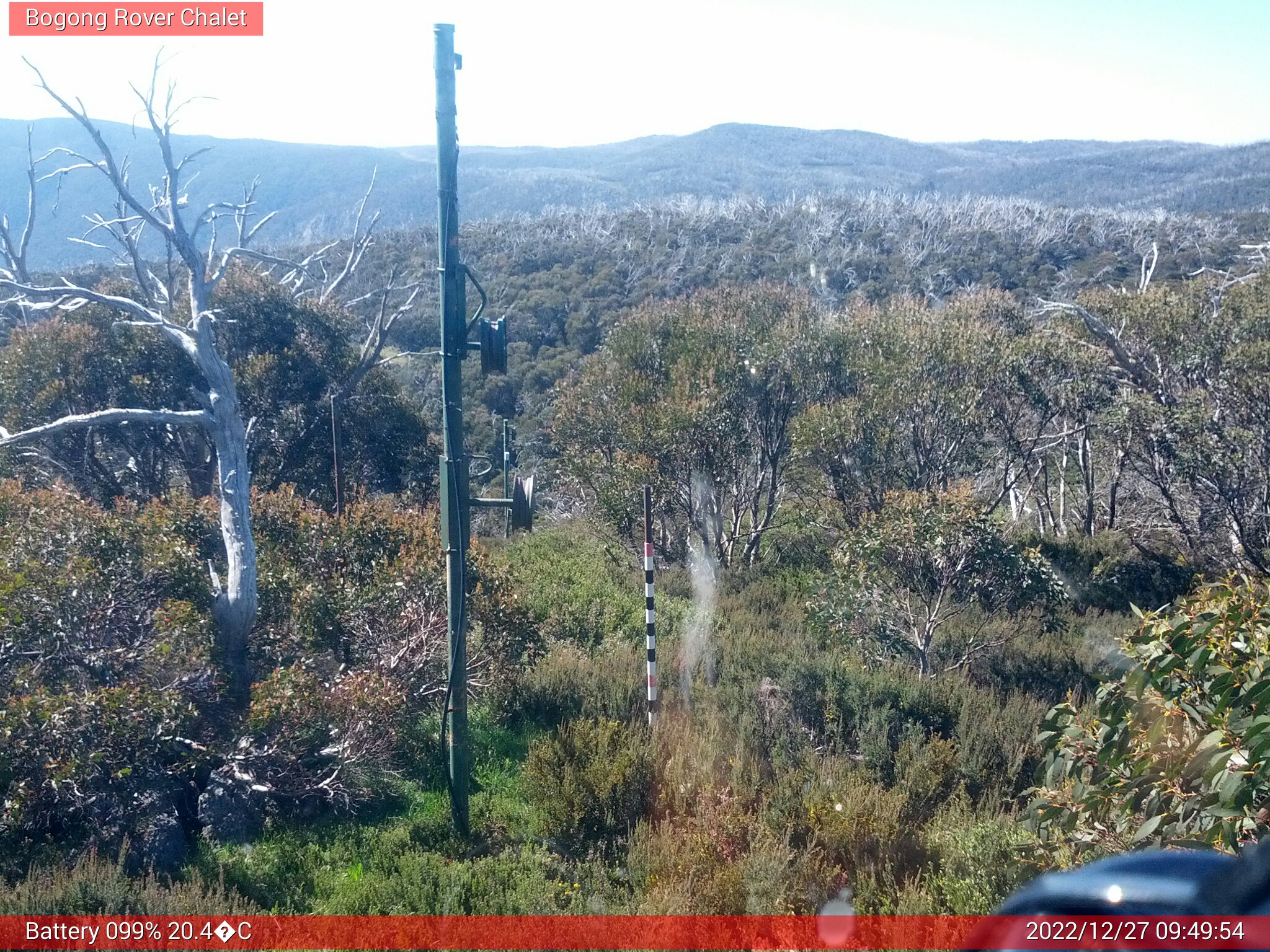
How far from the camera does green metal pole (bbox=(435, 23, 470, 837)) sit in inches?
198

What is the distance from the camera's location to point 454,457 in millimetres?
5086

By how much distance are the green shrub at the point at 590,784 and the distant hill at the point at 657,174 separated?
33.4 meters

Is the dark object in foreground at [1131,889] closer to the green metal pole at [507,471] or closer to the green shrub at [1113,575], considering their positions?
the green shrub at [1113,575]

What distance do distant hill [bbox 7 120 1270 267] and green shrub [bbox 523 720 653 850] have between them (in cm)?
3343

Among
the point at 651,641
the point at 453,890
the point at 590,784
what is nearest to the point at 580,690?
the point at 651,641

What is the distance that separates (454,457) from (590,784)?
6.49 ft

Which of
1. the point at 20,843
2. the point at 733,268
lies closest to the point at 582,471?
the point at 20,843

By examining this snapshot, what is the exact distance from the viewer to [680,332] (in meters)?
14.4

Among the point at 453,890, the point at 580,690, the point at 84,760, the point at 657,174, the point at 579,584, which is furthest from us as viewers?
the point at 657,174

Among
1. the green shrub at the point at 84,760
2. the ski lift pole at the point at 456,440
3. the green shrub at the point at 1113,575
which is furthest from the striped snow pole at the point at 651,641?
the green shrub at the point at 1113,575

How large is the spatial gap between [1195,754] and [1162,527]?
12.1m

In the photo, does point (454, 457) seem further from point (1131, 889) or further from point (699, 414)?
point (699, 414)
